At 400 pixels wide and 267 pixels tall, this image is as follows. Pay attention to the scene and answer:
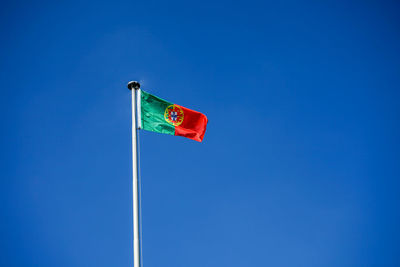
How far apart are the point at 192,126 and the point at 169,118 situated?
1105mm

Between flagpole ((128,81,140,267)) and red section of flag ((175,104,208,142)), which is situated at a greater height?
red section of flag ((175,104,208,142))

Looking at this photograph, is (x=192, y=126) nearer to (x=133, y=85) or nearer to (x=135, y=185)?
(x=133, y=85)

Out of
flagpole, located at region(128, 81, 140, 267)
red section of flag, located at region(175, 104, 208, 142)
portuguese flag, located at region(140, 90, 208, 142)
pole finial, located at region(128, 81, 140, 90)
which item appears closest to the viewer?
flagpole, located at region(128, 81, 140, 267)

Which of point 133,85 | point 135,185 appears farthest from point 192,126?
point 135,185

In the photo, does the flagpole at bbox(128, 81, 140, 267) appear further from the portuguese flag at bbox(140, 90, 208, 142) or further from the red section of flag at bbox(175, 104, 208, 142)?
the red section of flag at bbox(175, 104, 208, 142)

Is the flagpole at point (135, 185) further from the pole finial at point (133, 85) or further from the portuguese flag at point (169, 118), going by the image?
Result: the portuguese flag at point (169, 118)

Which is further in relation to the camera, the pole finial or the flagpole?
the pole finial

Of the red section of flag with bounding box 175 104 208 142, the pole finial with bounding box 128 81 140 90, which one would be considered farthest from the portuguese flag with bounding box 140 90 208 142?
the pole finial with bounding box 128 81 140 90

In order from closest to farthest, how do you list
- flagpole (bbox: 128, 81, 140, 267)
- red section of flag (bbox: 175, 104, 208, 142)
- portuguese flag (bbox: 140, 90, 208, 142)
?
flagpole (bbox: 128, 81, 140, 267) → portuguese flag (bbox: 140, 90, 208, 142) → red section of flag (bbox: 175, 104, 208, 142)

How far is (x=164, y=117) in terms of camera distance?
1141cm

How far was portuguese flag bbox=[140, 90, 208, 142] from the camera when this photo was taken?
1105 cm

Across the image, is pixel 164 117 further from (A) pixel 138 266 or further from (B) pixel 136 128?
(A) pixel 138 266

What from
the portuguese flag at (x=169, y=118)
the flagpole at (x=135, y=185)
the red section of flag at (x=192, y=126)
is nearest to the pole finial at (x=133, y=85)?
the flagpole at (x=135, y=185)

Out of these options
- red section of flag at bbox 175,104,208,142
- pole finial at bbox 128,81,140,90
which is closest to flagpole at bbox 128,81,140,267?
pole finial at bbox 128,81,140,90
